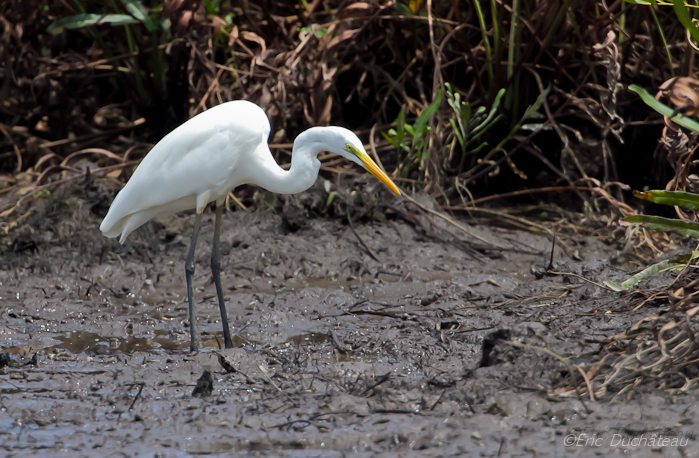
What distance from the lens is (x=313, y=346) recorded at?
4.02m

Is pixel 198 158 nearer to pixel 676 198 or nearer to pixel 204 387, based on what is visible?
pixel 204 387

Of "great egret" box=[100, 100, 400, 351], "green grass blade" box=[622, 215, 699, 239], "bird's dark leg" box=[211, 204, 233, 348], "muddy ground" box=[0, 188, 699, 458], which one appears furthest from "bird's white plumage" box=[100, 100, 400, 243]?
"green grass blade" box=[622, 215, 699, 239]

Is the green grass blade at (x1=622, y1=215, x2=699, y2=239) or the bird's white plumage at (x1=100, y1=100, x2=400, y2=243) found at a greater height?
the bird's white plumage at (x1=100, y1=100, x2=400, y2=243)

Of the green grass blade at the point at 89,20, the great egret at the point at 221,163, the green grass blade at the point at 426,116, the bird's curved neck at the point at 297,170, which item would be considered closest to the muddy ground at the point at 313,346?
the great egret at the point at 221,163

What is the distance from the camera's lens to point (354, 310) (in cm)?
459

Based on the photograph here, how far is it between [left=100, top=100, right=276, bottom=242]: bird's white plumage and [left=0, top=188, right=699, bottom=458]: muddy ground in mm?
730

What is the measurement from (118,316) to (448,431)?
252cm

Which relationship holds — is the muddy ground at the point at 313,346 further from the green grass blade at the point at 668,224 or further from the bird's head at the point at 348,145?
the bird's head at the point at 348,145

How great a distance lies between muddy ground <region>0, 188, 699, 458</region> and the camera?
9.04ft

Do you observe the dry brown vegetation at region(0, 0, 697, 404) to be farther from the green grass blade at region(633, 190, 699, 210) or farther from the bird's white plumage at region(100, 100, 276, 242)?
the green grass blade at region(633, 190, 699, 210)

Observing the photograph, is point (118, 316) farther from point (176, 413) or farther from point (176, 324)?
point (176, 413)

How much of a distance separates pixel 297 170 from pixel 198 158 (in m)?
0.52

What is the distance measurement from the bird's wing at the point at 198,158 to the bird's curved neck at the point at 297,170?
0.14 m

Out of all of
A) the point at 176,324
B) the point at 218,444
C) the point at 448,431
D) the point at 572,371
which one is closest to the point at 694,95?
the point at 572,371
